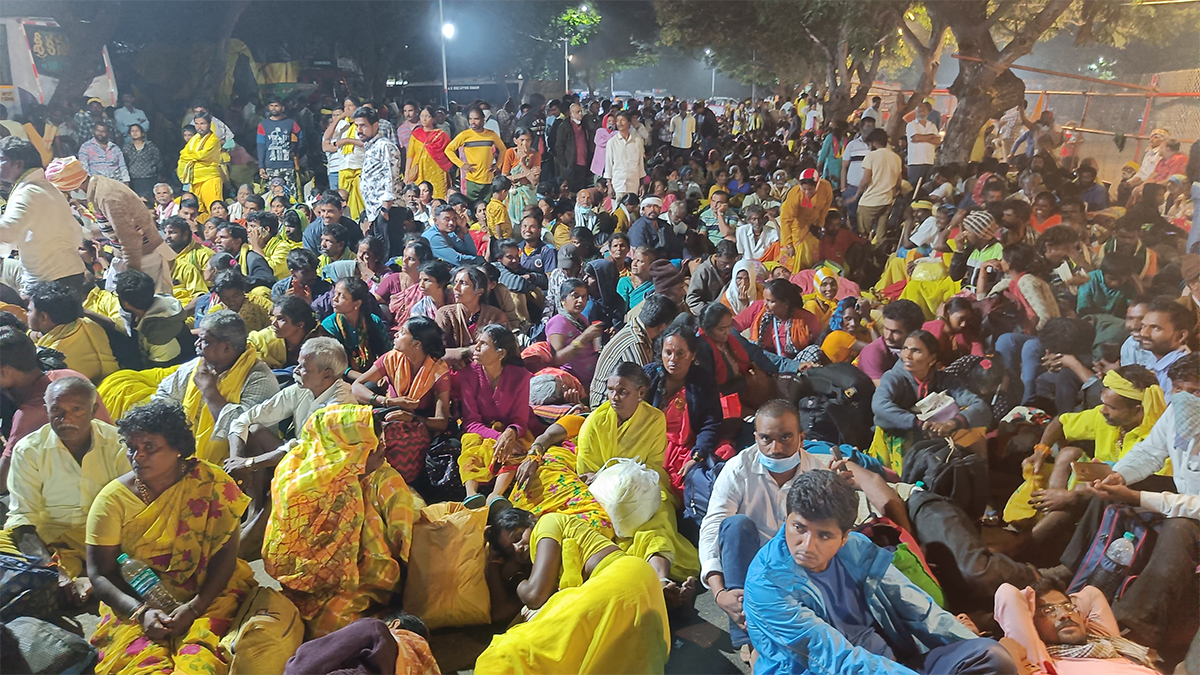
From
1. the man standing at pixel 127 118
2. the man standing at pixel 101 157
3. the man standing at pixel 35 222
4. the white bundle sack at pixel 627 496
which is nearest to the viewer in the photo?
the white bundle sack at pixel 627 496

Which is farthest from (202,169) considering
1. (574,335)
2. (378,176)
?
(574,335)

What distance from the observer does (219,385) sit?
3947mm

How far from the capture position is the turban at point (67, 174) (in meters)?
6.61

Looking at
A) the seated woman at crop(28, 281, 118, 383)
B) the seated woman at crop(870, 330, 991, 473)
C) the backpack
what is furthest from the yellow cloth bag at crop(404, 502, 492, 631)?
the seated woman at crop(28, 281, 118, 383)

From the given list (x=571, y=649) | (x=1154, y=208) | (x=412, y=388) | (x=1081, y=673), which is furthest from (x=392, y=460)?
(x=1154, y=208)

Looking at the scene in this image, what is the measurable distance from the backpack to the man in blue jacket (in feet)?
2.66

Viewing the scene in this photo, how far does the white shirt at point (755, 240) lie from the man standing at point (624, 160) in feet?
8.90

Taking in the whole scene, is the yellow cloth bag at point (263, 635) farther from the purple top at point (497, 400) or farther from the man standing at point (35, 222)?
the man standing at point (35, 222)

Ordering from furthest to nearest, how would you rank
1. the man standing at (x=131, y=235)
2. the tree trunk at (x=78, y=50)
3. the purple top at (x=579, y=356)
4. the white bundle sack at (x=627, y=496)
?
the tree trunk at (x=78, y=50) < the man standing at (x=131, y=235) < the purple top at (x=579, y=356) < the white bundle sack at (x=627, y=496)

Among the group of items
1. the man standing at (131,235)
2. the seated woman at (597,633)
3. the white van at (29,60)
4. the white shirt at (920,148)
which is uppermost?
the white van at (29,60)

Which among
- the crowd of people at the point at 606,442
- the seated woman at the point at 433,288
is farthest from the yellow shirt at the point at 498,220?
the seated woman at the point at 433,288

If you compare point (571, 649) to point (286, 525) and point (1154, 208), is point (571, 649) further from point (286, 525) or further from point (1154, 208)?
point (1154, 208)

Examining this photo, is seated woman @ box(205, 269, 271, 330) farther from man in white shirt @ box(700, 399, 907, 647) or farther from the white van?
the white van

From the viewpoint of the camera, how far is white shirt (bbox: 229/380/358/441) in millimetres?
3793
